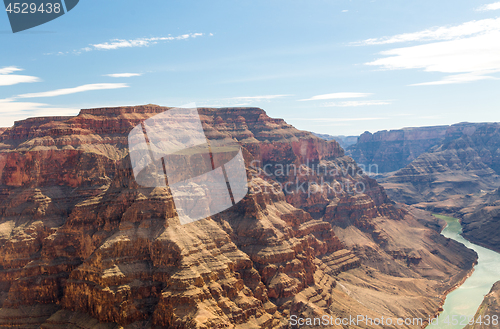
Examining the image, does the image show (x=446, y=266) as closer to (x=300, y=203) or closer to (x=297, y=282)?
(x=300, y=203)

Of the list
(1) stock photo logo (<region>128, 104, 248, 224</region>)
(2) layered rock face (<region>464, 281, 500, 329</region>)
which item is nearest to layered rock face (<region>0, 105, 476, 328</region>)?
(1) stock photo logo (<region>128, 104, 248, 224</region>)

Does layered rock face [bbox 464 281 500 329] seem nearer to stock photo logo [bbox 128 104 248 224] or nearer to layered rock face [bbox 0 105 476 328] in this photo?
layered rock face [bbox 0 105 476 328]

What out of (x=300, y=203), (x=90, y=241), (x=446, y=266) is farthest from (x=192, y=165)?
(x=446, y=266)

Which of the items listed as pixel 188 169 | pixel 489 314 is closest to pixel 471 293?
pixel 489 314

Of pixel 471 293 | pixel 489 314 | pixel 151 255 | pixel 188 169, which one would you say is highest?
pixel 188 169

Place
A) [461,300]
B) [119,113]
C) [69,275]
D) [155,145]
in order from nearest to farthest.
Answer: [69,275] → [155,145] → [461,300] → [119,113]

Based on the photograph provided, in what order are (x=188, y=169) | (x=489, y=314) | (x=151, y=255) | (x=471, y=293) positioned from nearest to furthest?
(x=151, y=255)
(x=489, y=314)
(x=188, y=169)
(x=471, y=293)

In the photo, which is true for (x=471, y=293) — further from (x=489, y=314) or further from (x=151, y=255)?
(x=151, y=255)
